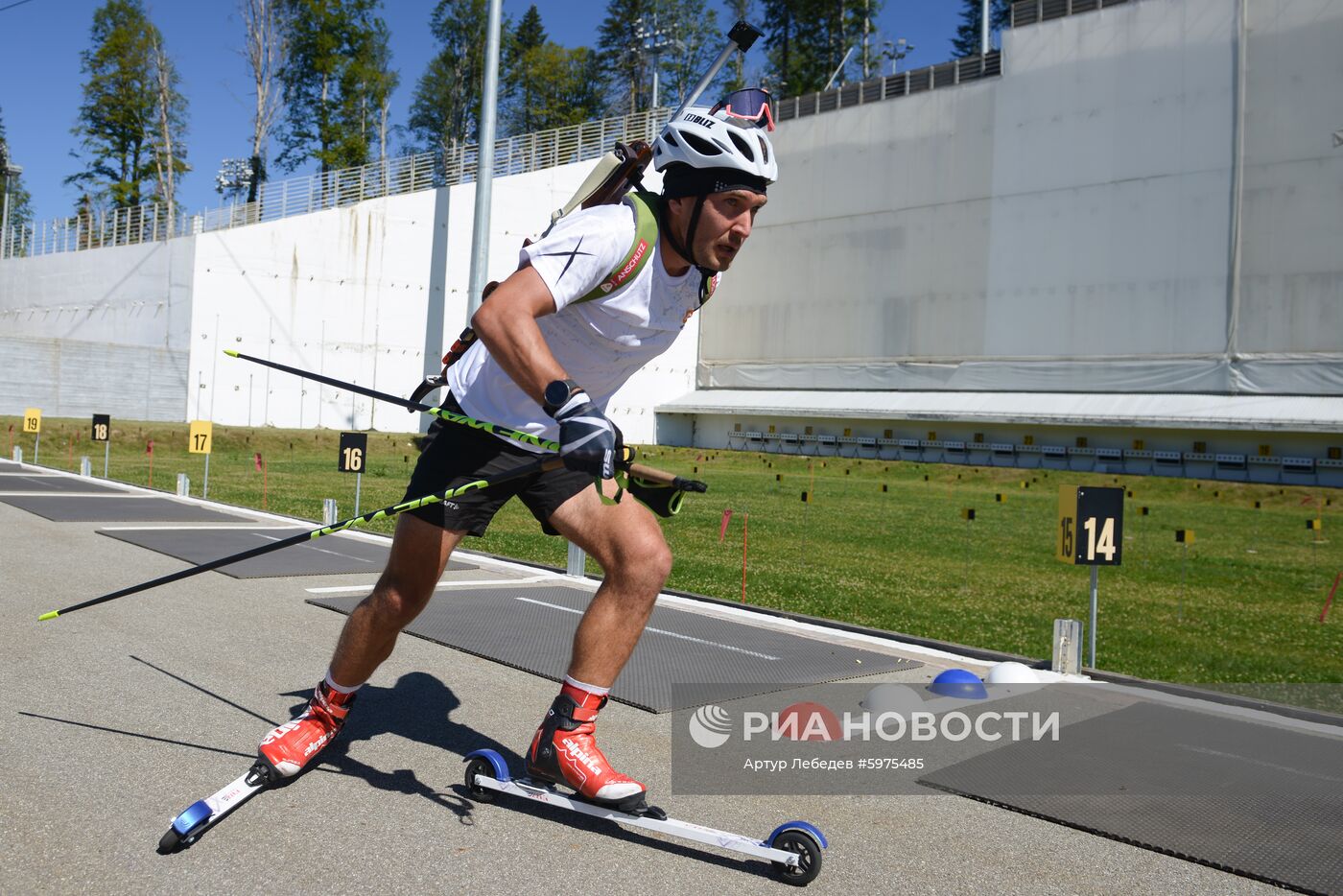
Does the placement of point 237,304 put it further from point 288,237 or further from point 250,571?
point 250,571

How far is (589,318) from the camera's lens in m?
3.54

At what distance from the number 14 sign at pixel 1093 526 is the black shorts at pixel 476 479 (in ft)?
13.8

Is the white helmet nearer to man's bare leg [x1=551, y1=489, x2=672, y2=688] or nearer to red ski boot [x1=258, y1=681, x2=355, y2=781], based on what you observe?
man's bare leg [x1=551, y1=489, x2=672, y2=688]

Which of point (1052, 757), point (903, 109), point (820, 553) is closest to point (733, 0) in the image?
point (903, 109)

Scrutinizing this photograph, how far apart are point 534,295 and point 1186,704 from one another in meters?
4.10

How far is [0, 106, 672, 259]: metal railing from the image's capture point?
128ft

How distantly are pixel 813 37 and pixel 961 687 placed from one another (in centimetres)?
5335

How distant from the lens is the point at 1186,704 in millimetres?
5535

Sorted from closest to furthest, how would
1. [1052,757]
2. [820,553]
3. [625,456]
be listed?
[625,456], [1052,757], [820,553]

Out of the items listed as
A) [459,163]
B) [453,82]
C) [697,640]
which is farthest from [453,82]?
[697,640]

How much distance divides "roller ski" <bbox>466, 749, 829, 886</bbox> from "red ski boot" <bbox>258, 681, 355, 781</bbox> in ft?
1.71

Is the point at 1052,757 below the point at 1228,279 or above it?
below

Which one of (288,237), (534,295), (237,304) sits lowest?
(534,295)

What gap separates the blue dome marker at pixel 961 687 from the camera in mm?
5434
